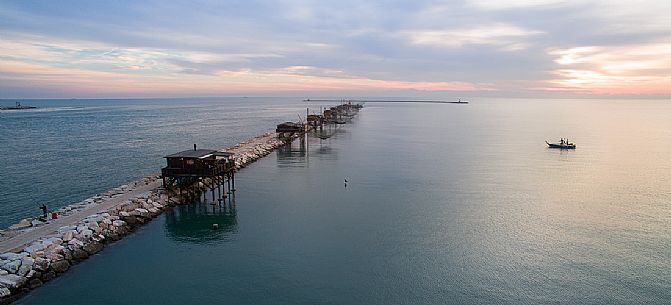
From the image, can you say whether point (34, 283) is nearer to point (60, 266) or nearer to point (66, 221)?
point (60, 266)

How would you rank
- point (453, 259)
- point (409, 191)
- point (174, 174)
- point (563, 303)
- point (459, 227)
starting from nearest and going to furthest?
1. point (563, 303)
2. point (453, 259)
3. point (459, 227)
4. point (174, 174)
5. point (409, 191)

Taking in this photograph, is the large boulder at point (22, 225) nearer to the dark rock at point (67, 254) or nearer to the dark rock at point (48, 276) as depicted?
the dark rock at point (67, 254)

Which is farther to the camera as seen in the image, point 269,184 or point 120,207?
point 269,184

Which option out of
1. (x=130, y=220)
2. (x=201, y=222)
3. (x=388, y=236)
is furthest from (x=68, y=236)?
(x=388, y=236)

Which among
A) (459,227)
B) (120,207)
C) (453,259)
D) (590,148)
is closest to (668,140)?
(590,148)

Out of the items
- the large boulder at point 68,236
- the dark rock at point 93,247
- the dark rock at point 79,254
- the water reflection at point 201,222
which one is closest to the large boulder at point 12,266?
the dark rock at point 79,254

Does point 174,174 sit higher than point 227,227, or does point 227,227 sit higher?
point 174,174

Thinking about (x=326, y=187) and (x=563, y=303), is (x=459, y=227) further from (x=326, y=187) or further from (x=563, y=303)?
(x=326, y=187)
